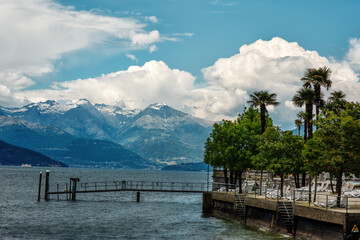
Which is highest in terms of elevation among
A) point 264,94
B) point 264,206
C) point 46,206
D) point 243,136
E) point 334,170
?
point 264,94

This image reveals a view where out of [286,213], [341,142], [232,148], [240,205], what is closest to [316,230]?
[286,213]

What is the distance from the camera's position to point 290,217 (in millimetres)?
37406

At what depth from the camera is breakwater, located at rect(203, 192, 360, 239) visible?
29312 mm

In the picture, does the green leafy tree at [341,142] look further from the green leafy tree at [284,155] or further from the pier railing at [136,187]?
the pier railing at [136,187]

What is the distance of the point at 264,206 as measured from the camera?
41219 mm

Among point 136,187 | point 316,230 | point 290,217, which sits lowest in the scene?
point 136,187

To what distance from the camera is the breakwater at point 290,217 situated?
96.2 feet

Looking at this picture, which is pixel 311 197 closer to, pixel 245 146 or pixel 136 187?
pixel 245 146

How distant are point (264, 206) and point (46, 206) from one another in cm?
4498

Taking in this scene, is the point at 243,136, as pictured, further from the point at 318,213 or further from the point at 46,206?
the point at 46,206

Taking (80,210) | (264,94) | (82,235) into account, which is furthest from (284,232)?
(80,210)

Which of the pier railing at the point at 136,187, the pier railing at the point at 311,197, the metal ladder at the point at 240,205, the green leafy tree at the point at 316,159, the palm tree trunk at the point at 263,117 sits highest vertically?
the palm tree trunk at the point at 263,117

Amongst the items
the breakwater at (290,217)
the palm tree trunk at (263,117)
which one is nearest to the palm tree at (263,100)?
the palm tree trunk at (263,117)

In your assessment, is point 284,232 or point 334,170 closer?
point 334,170
